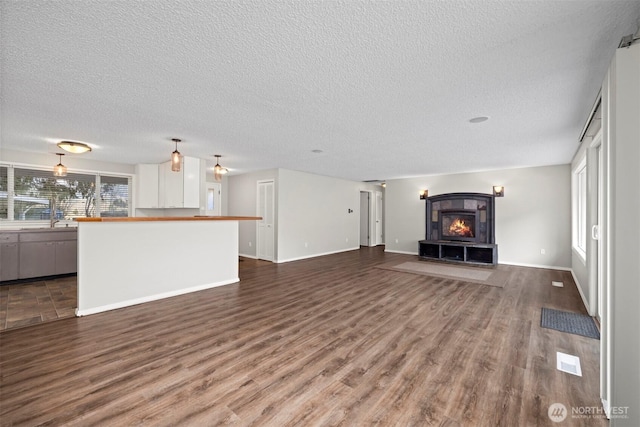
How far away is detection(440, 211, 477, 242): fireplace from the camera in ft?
23.1

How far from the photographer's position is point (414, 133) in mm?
3768

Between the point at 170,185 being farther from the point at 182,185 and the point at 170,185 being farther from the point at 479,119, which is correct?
the point at 479,119

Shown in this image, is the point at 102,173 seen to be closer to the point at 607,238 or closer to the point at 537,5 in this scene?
the point at 537,5

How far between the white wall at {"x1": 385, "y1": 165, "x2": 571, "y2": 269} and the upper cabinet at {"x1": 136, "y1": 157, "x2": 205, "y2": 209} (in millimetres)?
6002

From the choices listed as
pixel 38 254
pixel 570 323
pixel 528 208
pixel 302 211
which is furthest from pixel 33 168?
pixel 528 208

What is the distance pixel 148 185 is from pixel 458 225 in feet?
25.0

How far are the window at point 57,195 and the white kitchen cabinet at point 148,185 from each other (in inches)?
21.7

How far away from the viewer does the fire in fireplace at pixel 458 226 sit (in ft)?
23.1

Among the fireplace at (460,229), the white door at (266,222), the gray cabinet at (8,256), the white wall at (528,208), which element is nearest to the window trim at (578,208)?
the white wall at (528,208)

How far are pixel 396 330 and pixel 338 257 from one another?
470cm

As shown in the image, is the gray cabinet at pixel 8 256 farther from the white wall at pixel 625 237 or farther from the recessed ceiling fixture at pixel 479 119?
the white wall at pixel 625 237

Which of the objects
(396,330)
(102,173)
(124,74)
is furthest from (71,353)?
(102,173)

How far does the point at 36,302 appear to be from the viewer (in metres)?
3.79

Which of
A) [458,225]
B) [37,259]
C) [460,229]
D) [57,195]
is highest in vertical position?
[57,195]
